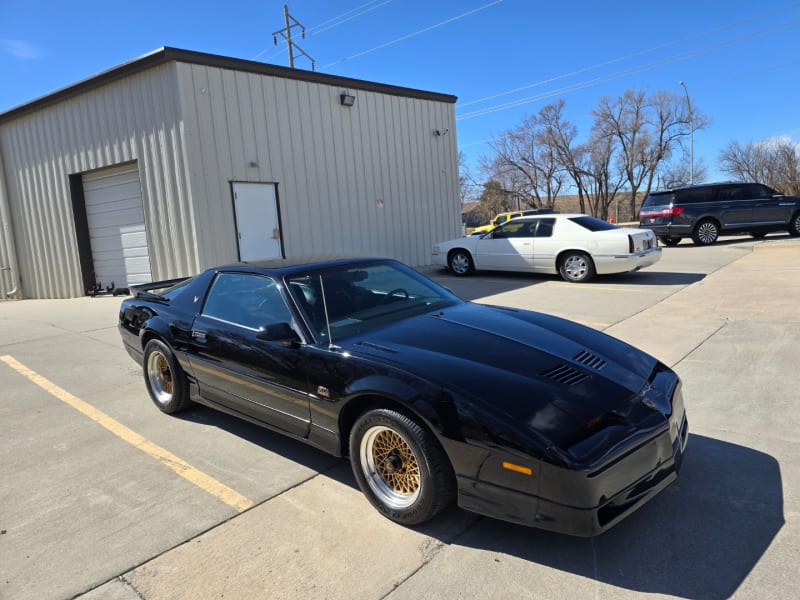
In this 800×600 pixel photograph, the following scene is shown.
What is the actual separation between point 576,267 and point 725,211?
9.46m

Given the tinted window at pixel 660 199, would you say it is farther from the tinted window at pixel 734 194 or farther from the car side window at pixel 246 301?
the car side window at pixel 246 301

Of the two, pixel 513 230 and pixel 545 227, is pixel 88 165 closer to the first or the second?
pixel 513 230

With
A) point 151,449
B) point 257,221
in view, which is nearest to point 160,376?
point 151,449

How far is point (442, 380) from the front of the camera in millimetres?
2662

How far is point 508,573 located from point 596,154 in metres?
53.0

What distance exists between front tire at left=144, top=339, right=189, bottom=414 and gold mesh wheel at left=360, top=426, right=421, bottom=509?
210 cm

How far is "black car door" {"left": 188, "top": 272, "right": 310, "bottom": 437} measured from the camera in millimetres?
3322

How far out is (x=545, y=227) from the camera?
1137 cm

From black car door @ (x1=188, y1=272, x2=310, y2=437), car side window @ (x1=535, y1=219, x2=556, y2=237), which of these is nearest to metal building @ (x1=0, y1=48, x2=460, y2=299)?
car side window @ (x1=535, y1=219, x2=556, y2=237)

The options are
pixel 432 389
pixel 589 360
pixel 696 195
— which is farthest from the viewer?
pixel 696 195

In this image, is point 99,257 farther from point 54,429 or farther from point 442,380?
point 442,380

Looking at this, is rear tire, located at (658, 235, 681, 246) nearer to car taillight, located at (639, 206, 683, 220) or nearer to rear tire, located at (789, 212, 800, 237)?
car taillight, located at (639, 206, 683, 220)

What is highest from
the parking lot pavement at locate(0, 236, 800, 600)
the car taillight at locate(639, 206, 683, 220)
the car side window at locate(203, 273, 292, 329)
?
the car taillight at locate(639, 206, 683, 220)

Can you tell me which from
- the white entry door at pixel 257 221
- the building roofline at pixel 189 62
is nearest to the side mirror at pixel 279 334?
the white entry door at pixel 257 221
